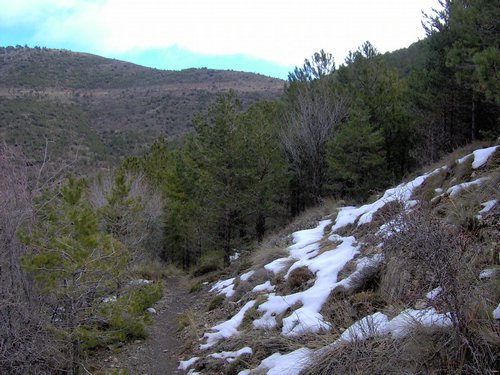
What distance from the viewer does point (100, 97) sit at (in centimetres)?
7012

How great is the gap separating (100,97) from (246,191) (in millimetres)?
56936

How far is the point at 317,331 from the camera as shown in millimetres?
5363

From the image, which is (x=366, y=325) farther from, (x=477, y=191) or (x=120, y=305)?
(x=120, y=305)

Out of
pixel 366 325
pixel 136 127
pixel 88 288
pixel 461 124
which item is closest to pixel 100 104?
pixel 136 127

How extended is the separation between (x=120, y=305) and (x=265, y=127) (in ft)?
47.6

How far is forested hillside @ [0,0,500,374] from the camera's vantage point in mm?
7344

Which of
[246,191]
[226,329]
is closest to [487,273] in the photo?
[226,329]

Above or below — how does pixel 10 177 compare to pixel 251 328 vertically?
above

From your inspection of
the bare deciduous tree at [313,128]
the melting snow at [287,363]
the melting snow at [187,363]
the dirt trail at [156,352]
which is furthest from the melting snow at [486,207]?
the bare deciduous tree at [313,128]

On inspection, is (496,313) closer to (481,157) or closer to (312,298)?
(312,298)

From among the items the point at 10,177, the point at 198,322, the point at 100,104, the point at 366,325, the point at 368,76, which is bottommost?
the point at 198,322

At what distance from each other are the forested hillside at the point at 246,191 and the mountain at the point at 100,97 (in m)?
1.05

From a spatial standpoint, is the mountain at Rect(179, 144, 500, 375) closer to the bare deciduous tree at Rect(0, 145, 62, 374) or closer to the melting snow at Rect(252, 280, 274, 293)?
the melting snow at Rect(252, 280, 274, 293)

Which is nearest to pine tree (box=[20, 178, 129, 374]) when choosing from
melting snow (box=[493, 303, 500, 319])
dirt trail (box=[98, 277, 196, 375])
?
dirt trail (box=[98, 277, 196, 375])
